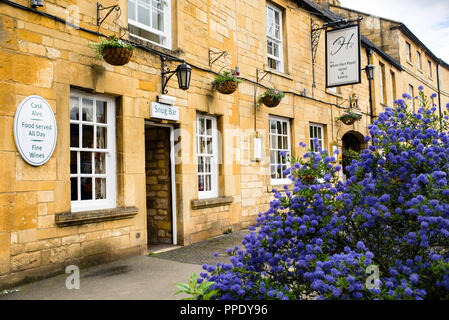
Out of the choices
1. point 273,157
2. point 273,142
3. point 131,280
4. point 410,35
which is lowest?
point 131,280

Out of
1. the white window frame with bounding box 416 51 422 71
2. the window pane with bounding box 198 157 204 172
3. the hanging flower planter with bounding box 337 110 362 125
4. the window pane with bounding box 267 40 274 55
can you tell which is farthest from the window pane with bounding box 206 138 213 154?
the white window frame with bounding box 416 51 422 71

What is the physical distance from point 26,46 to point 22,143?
4.18 feet

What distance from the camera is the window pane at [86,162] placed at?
6.02 meters

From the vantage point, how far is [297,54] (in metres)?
11.5

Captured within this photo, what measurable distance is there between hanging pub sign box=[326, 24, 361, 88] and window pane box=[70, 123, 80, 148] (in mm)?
7820

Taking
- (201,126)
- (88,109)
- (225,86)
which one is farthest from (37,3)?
(201,126)

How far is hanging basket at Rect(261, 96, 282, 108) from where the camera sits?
9.47m

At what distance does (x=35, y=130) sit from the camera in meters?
5.12

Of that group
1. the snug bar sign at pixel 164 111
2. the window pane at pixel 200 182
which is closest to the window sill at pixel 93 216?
the snug bar sign at pixel 164 111

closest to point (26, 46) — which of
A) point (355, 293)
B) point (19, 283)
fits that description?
point (19, 283)

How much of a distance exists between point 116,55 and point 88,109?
0.99 meters

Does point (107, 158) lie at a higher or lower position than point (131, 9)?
lower

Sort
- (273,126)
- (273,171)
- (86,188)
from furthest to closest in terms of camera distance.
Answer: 1. (273,126)
2. (273,171)
3. (86,188)

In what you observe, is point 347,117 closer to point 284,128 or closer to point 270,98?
point 284,128
